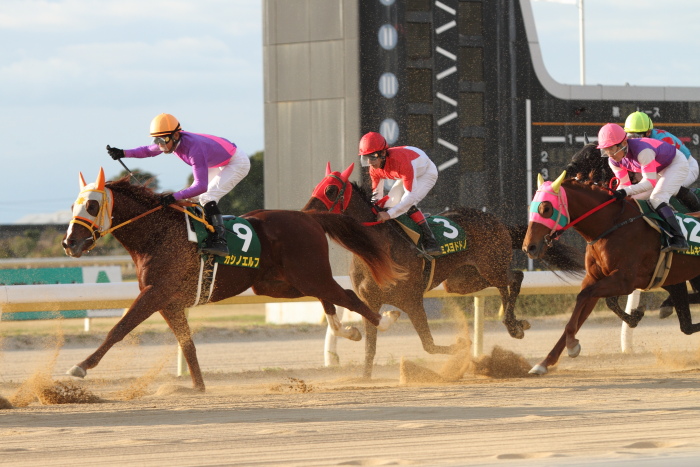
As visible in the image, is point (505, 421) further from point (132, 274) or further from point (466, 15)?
point (132, 274)

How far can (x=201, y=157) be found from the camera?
6535 mm

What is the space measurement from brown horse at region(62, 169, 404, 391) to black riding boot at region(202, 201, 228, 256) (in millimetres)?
102

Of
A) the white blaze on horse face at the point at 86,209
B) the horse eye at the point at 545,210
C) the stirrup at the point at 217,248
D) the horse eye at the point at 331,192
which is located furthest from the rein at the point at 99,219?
the horse eye at the point at 545,210

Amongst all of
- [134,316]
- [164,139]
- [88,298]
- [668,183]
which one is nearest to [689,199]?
[668,183]

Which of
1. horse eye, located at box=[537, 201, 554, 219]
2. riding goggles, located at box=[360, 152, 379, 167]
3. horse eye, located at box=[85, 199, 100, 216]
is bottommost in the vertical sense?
horse eye, located at box=[537, 201, 554, 219]

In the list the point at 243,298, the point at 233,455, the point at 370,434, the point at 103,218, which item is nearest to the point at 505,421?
the point at 370,434

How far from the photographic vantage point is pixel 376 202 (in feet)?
25.0

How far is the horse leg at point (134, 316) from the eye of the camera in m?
5.86

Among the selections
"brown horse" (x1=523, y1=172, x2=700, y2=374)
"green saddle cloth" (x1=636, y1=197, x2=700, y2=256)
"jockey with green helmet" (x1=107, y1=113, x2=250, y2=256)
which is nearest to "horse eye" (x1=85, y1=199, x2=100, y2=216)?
"jockey with green helmet" (x1=107, y1=113, x2=250, y2=256)

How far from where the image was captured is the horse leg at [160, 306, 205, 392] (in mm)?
6636

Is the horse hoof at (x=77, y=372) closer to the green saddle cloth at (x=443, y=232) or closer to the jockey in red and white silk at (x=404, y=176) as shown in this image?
the jockey in red and white silk at (x=404, y=176)

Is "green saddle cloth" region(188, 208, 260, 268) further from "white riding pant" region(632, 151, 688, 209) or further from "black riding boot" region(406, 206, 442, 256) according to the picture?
"white riding pant" region(632, 151, 688, 209)

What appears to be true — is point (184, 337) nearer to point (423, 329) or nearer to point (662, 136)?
point (423, 329)

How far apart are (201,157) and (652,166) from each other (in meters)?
3.18
